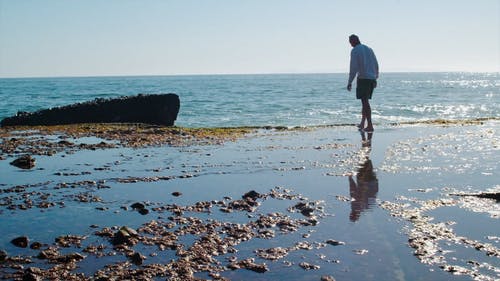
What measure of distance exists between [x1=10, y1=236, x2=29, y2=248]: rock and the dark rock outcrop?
44.5 feet

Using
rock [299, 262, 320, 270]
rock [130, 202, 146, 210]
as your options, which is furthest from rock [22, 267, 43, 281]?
rock [299, 262, 320, 270]

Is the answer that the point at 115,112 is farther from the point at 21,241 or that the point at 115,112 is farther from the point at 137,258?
the point at 137,258

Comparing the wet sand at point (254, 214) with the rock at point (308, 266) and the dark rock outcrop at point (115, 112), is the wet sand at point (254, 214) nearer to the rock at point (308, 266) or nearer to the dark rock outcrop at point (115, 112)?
the rock at point (308, 266)

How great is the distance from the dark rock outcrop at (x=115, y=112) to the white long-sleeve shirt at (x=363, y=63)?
788 cm

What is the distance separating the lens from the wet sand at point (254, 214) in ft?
11.6

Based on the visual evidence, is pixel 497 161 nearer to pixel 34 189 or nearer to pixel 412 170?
pixel 412 170

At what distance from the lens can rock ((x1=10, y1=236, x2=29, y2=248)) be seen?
13.1 ft

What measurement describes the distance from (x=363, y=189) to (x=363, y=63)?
693 cm

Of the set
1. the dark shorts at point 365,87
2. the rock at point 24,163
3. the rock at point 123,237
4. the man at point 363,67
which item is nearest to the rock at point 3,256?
the rock at point 123,237

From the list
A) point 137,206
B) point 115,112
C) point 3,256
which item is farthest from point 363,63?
point 3,256

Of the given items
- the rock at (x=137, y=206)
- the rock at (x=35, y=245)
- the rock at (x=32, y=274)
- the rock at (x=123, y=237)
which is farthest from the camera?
the rock at (x=137, y=206)

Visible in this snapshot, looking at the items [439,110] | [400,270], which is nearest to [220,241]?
[400,270]

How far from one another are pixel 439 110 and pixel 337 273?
106 ft

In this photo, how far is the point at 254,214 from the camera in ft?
16.1
